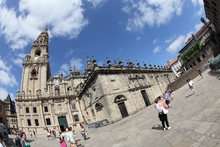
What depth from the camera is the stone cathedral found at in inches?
809

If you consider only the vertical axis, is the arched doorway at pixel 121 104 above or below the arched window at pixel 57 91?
below

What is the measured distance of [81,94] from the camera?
31.7 metres

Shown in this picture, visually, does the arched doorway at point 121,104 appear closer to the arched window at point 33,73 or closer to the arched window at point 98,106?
the arched window at point 98,106

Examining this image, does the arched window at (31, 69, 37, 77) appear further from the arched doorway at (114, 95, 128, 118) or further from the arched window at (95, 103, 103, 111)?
the arched doorway at (114, 95, 128, 118)

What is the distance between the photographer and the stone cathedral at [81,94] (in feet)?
67.4

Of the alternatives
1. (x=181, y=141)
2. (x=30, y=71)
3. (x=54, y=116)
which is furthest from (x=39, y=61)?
(x=181, y=141)

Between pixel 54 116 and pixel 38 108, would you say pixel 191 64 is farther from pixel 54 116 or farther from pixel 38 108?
pixel 38 108

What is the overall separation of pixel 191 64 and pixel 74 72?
42962 mm

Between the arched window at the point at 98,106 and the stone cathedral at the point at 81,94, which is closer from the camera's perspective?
the stone cathedral at the point at 81,94

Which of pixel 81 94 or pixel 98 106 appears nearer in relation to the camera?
pixel 98 106

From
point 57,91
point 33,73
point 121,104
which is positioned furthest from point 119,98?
point 33,73

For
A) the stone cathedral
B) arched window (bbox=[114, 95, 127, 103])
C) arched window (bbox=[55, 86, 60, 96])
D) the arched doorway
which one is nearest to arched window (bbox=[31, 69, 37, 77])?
→ the stone cathedral

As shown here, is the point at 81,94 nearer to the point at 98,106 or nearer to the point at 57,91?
the point at 57,91

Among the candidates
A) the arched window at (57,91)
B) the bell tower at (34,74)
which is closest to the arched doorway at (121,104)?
the arched window at (57,91)
